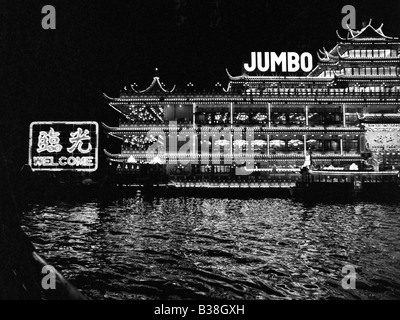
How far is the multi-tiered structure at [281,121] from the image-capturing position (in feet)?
111

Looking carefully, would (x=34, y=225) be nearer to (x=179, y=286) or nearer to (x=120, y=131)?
(x=179, y=286)

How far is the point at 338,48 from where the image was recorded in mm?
39750

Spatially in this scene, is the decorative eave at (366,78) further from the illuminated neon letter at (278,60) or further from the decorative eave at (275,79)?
the illuminated neon letter at (278,60)

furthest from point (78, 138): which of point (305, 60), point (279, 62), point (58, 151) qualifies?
point (305, 60)

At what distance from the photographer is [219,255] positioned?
8.12 m

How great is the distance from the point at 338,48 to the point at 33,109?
129 ft

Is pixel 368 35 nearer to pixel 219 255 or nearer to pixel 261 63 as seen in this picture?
pixel 261 63

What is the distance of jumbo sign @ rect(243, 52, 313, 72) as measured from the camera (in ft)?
131

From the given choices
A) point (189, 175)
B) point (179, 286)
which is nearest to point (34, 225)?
point (179, 286)

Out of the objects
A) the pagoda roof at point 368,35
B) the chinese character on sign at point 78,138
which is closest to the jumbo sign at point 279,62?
the pagoda roof at point 368,35

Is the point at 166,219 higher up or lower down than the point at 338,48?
lower down

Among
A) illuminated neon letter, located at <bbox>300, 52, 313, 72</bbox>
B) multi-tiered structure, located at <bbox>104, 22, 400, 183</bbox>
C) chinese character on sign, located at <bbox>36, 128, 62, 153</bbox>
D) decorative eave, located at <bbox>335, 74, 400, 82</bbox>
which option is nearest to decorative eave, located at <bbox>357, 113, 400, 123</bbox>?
multi-tiered structure, located at <bbox>104, 22, 400, 183</bbox>

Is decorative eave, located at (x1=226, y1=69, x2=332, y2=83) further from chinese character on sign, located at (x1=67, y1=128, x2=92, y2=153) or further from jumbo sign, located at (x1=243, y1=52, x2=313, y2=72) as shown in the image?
chinese character on sign, located at (x1=67, y1=128, x2=92, y2=153)
